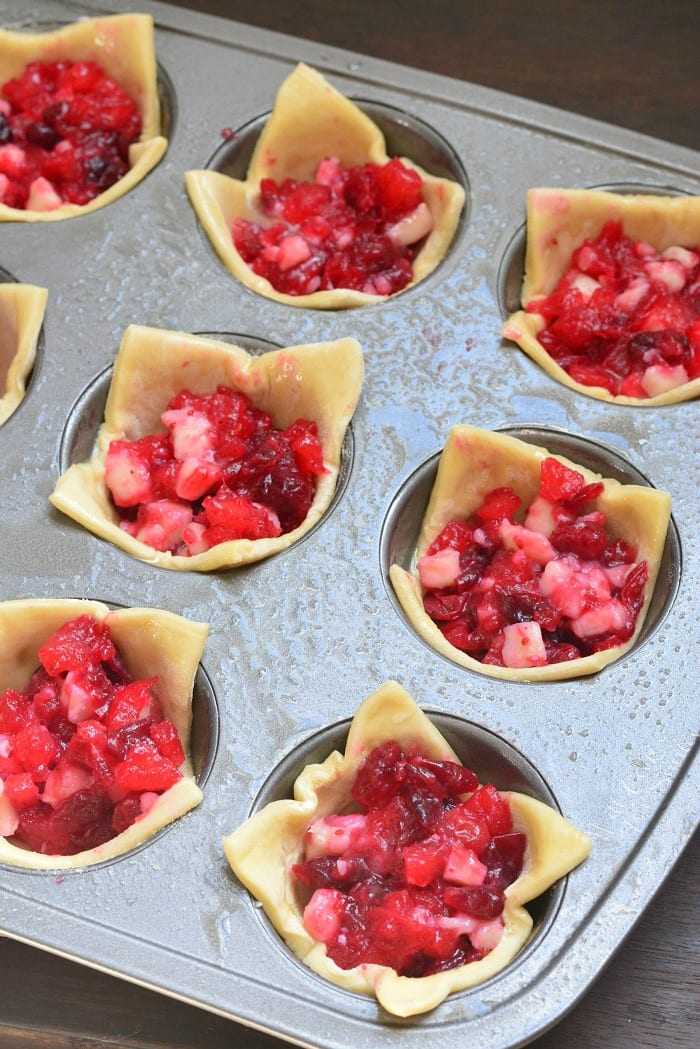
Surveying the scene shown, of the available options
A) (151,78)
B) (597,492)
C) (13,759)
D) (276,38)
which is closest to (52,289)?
(151,78)

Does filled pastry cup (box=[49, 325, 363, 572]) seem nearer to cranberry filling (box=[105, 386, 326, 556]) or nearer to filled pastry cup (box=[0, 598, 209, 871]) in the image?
cranberry filling (box=[105, 386, 326, 556])

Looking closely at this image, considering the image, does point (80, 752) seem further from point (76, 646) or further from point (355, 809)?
point (355, 809)

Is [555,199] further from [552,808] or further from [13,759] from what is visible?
[13,759]

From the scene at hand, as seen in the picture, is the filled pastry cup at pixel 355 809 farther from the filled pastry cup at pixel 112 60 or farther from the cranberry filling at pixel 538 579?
the filled pastry cup at pixel 112 60

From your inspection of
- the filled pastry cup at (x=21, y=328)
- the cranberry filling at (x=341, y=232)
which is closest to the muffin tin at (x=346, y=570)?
the filled pastry cup at (x=21, y=328)

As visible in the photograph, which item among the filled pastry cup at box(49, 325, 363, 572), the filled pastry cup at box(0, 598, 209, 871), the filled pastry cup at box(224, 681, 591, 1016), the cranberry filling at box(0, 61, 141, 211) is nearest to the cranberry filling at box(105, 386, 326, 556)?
the filled pastry cup at box(49, 325, 363, 572)

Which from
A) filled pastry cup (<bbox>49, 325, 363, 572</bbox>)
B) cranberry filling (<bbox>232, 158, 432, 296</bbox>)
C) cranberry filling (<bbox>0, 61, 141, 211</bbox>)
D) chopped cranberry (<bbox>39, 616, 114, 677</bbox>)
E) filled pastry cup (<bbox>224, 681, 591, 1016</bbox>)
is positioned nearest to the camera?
filled pastry cup (<bbox>224, 681, 591, 1016</bbox>)
